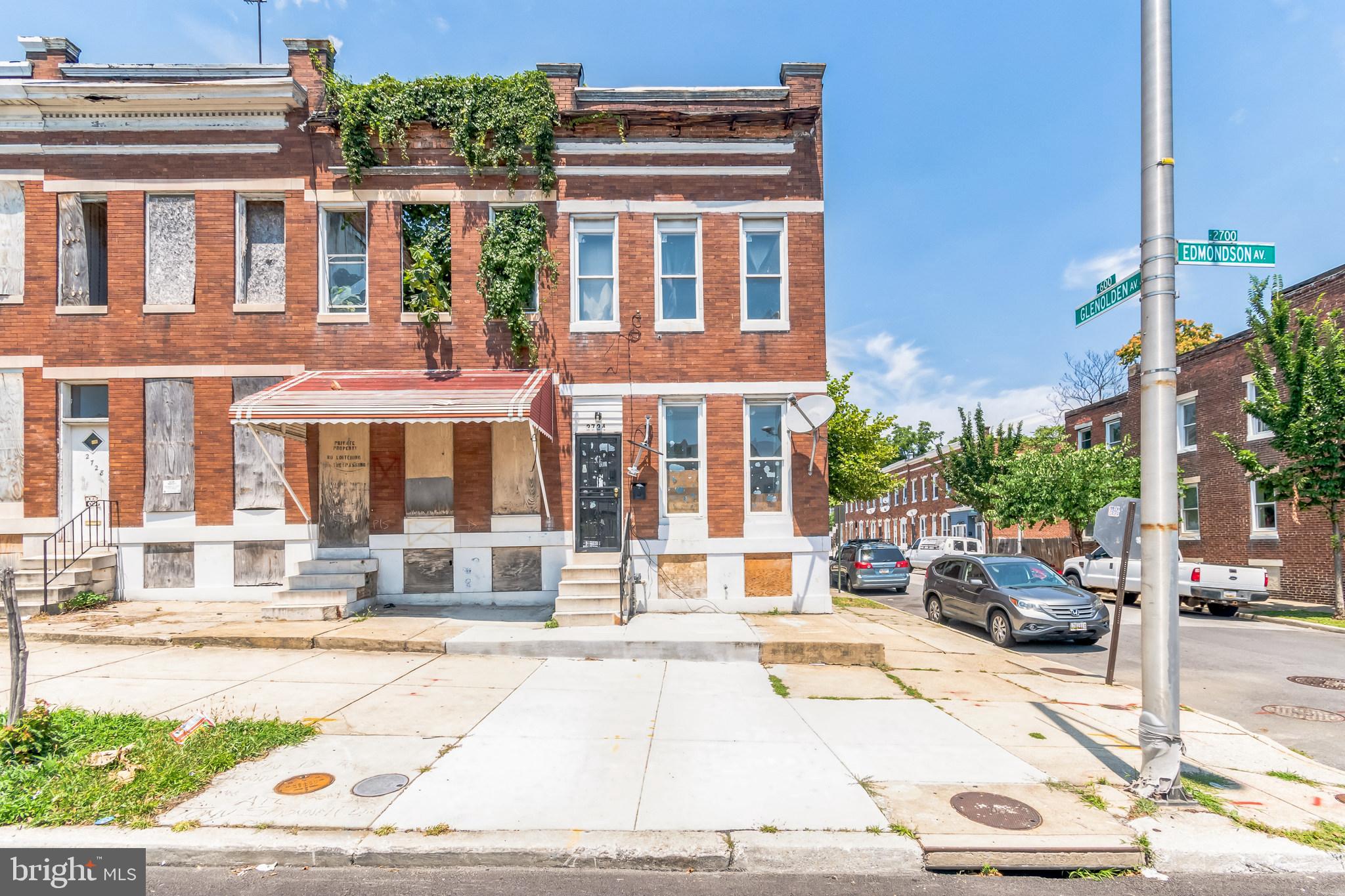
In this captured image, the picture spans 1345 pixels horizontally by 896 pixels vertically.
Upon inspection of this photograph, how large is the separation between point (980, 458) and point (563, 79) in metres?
23.0

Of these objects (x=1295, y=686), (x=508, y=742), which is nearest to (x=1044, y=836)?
(x=508, y=742)

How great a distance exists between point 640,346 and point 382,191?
18.6ft

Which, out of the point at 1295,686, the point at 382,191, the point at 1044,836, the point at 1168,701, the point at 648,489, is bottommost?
the point at 1295,686

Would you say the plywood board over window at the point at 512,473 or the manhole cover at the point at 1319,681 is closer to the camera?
the manhole cover at the point at 1319,681

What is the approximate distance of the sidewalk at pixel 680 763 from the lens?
4387 millimetres

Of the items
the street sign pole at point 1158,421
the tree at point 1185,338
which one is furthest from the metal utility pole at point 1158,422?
the tree at point 1185,338

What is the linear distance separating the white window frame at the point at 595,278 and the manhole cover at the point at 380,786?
8734mm

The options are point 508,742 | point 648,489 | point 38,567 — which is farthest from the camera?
point 648,489

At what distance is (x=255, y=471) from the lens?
12.4 metres

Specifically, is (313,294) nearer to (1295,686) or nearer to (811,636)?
(811,636)

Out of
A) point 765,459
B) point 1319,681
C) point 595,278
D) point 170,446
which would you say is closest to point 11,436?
point 170,446

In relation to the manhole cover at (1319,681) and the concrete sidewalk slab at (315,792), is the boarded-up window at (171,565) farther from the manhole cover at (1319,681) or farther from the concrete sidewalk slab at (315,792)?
the manhole cover at (1319,681)

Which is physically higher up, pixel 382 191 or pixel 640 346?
pixel 382 191

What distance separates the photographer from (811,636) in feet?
33.2
